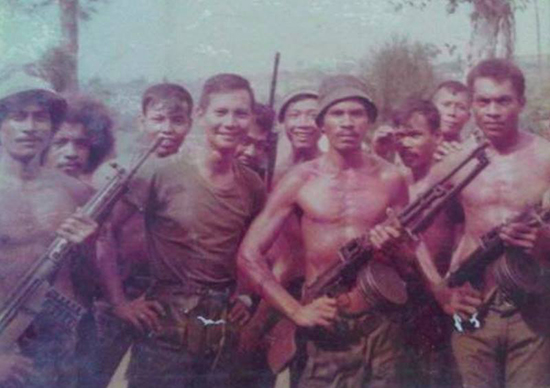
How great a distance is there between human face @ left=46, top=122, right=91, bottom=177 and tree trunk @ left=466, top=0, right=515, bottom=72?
8.03 feet

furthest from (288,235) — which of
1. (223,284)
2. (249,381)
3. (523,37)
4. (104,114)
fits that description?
(523,37)

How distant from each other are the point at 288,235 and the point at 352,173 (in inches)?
21.3

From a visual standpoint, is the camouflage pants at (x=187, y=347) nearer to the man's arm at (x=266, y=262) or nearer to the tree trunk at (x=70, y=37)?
the man's arm at (x=266, y=262)

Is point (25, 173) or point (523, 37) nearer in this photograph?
point (25, 173)

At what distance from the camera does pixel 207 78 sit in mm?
6453

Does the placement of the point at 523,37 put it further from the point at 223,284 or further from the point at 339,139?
the point at 223,284

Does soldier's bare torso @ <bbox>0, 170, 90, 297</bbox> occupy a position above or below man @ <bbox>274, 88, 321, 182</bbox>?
below

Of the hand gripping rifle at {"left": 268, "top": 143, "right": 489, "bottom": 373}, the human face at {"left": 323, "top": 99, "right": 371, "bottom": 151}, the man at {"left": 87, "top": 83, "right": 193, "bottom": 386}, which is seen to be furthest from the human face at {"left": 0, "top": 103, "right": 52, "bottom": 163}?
the hand gripping rifle at {"left": 268, "top": 143, "right": 489, "bottom": 373}

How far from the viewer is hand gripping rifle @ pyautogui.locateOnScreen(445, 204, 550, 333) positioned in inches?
260

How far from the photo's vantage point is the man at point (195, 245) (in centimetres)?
639

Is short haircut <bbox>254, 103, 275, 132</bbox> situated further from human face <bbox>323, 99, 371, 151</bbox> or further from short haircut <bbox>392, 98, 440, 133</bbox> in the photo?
short haircut <bbox>392, 98, 440, 133</bbox>

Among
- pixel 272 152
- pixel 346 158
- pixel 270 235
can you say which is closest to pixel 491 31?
pixel 346 158

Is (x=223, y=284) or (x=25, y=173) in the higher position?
(x=25, y=173)

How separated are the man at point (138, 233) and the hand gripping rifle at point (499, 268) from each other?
1882 mm
